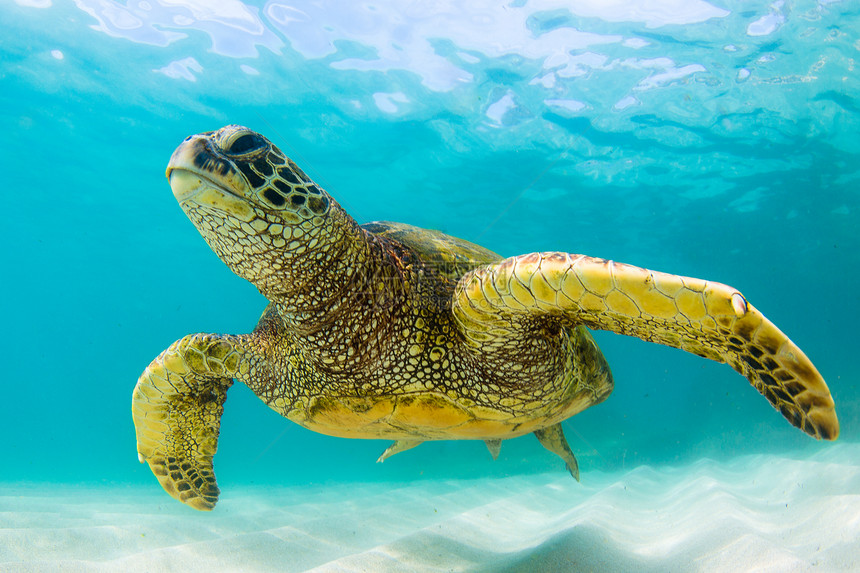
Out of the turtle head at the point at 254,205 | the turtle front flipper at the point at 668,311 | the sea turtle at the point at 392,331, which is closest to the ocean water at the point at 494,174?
the sea turtle at the point at 392,331

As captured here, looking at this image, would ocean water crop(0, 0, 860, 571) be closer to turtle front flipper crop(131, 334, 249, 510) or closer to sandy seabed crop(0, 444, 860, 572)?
sandy seabed crop(0, 444, 860, 572)

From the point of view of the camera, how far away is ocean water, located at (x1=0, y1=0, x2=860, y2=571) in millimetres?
3791

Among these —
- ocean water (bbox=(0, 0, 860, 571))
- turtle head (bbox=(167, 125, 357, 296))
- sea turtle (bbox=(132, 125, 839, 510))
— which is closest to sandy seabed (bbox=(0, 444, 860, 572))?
ocean water (bbox=(0, 0, 860, 571))

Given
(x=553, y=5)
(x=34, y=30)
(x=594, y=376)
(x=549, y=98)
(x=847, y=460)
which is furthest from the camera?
(x=549, y=98)

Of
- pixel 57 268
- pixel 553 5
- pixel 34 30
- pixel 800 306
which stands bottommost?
pixel 34 30

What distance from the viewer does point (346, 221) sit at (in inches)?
96.8

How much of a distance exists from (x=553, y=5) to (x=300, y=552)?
36.3ft

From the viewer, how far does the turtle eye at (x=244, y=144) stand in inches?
80.1

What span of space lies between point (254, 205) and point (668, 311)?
6.31 feet

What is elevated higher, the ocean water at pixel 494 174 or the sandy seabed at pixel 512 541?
the ocean water at pixel 494 174

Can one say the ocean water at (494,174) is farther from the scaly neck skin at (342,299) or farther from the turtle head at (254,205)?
the turtle head at (254,205)

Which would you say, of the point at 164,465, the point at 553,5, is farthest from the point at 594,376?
the point at 553,5

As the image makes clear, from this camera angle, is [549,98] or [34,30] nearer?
[34,30]

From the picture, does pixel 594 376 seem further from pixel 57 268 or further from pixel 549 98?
pixel 57 268
